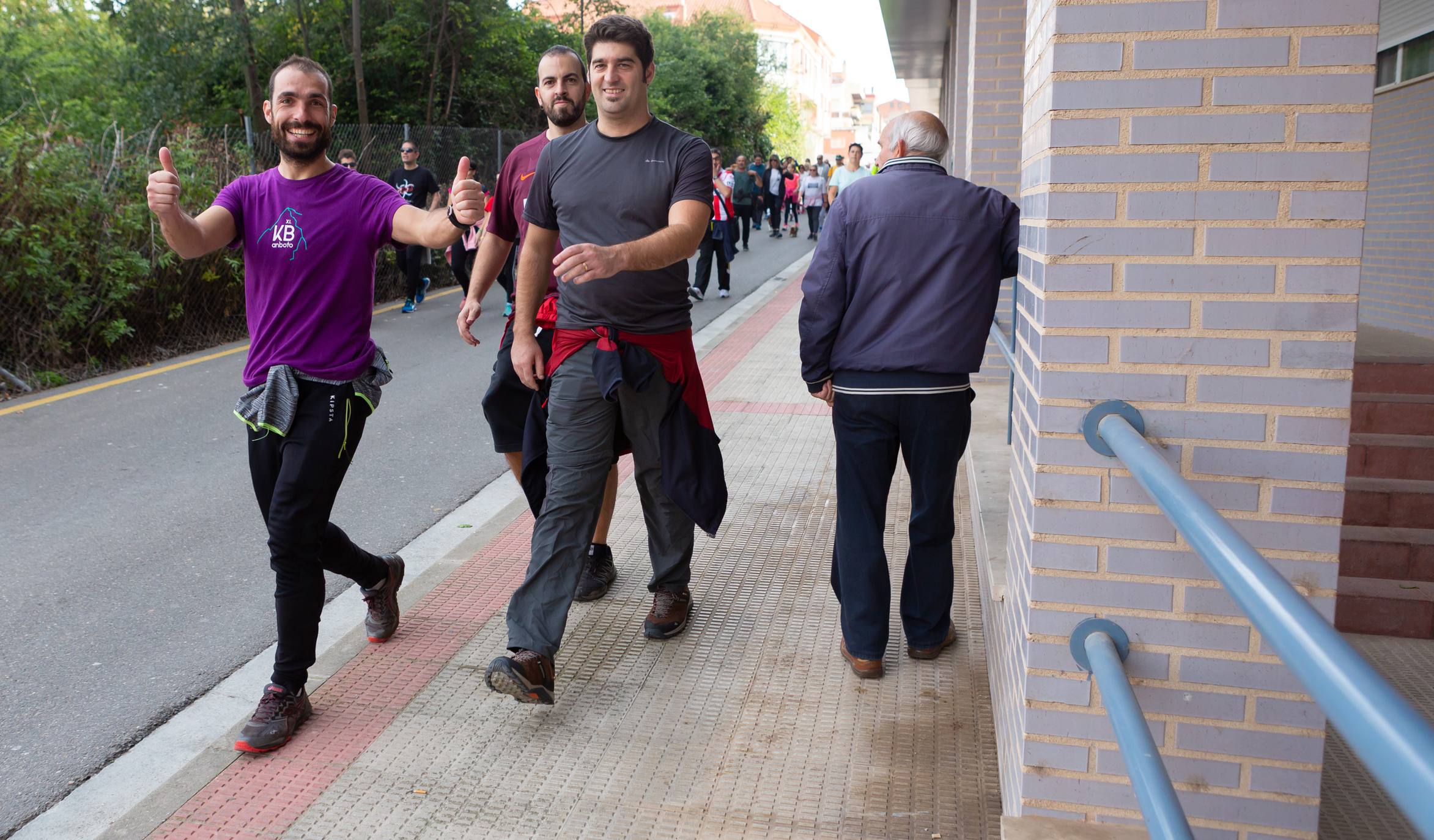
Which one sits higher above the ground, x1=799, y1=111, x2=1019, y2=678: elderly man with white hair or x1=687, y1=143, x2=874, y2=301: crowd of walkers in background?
x1=687, y1=143, x2=874, y2=301: crowd of walkers in background

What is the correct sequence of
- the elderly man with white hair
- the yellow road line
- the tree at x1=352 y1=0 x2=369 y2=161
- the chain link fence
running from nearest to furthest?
the elderly man with white hair → the yellow road line → the chain link fence → the tree at x1=352 y1=0 x2=369 y2=161

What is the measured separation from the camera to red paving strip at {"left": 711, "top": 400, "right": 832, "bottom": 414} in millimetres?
8422

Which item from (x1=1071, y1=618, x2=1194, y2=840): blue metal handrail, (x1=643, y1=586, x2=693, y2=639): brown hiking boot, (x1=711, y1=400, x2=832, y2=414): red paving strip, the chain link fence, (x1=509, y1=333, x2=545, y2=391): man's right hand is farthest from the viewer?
the chain link fence

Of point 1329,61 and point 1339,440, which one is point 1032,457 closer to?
point 1339,440

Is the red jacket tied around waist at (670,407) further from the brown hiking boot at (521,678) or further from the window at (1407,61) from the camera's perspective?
the window at (1407,61)

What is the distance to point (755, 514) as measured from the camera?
19.3 feet

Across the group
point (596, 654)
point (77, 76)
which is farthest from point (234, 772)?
point (77, 76)

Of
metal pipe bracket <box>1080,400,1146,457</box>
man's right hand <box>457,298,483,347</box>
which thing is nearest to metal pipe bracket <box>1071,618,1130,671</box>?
metal pipe bracket <box>1080,400,1146,457</box>

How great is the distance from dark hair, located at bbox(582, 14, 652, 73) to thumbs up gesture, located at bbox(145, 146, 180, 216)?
1.31m

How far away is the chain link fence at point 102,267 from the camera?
9547 millimetres

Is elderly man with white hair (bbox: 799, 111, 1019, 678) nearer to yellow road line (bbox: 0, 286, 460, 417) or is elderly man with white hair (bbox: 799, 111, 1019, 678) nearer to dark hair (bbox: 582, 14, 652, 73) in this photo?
dark hair (bbox: 582, 14, 652, 73)

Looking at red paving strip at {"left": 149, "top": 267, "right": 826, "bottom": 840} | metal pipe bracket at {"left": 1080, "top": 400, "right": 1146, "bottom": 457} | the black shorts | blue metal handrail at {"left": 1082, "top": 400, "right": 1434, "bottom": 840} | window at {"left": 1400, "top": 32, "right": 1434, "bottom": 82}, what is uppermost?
window at {"left": 1400, "top": 32, "right": 1434, "bottom": 82}

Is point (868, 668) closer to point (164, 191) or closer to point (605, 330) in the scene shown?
point (605, 330)

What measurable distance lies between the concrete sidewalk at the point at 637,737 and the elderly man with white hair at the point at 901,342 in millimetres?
344
